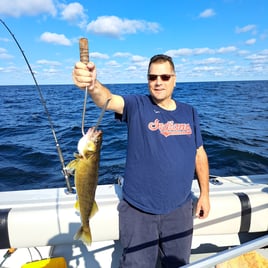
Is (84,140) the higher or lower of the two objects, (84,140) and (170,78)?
the lower

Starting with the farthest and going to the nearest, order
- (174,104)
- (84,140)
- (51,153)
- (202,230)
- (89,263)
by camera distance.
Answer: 1. (51,153)
2. (89,263)
3. (202,230)
4. (174,104)
5. (84,140)

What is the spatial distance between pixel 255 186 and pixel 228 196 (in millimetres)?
628

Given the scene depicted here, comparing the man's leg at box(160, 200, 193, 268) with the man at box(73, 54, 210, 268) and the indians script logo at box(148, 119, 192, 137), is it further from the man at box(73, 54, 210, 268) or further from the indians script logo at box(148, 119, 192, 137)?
the indians script logo at box(148, 119, 192, 137)

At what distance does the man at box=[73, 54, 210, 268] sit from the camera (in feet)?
8.14

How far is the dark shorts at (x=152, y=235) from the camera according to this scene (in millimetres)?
2508

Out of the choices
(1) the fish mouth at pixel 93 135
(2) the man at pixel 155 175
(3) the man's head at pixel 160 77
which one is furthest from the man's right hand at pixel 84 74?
(3) the man's head at pixel 160 77

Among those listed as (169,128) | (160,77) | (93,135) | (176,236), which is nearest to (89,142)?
(93,135)

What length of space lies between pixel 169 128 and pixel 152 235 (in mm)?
987

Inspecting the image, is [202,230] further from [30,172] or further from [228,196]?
[30,172]

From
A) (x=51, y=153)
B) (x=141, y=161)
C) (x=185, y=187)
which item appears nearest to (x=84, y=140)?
(x=141, y=161)

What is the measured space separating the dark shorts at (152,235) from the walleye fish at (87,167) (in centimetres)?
56

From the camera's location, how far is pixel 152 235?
2.53 metres

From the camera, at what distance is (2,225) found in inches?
112

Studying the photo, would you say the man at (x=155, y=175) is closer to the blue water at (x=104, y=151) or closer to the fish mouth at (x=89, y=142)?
the fish mouth at (x=89, y=142)
